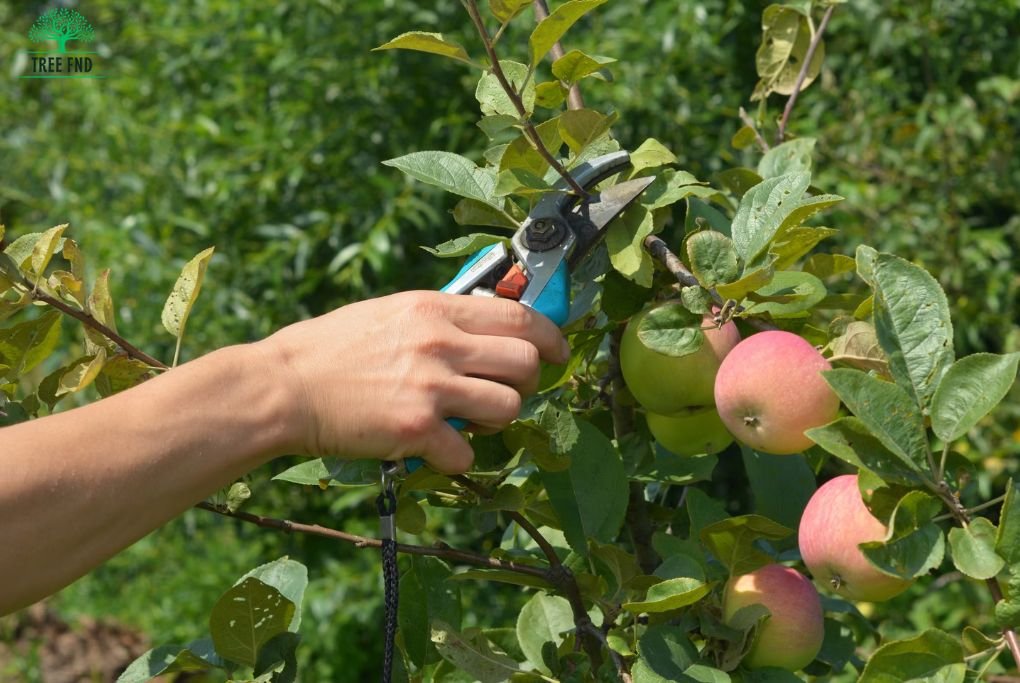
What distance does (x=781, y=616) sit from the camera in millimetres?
845

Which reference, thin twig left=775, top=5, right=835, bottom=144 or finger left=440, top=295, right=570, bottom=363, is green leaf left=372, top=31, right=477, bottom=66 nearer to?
finger left=440, top=295, right=570, bottom=363

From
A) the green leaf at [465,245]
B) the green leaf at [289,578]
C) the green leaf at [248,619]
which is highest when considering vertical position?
the green leaf at [465,245]

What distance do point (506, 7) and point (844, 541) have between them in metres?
0.42

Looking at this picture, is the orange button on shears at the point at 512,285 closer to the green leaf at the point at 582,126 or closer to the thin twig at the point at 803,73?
the green leaf at the point at 582,126

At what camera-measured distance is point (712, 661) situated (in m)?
0.86

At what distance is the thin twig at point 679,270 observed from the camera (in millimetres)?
829

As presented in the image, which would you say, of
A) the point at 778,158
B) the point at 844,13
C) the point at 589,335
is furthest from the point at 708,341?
the point at 844,13

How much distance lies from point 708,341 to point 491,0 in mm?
305

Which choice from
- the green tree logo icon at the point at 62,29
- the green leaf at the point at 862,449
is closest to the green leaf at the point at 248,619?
the green leaf at the point at 862,449

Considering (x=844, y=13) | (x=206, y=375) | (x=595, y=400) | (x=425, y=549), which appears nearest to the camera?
(x=206, y=375)

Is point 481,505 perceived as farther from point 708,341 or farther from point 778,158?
point 778,158

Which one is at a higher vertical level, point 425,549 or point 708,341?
point 708,341

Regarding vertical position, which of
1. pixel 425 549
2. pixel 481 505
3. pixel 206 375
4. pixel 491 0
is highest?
pixel 491 0

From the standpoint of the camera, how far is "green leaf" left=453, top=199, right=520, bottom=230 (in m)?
0.91
